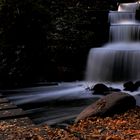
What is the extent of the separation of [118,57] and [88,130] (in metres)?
10.3

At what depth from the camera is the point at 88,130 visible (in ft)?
27.0

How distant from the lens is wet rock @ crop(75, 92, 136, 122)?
9.80 metres

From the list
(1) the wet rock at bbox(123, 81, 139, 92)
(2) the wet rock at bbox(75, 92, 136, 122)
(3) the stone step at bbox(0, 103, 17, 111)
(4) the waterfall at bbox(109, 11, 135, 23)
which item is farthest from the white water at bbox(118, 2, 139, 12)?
(3) the stone step at bbox(0, 103, 17, 111)

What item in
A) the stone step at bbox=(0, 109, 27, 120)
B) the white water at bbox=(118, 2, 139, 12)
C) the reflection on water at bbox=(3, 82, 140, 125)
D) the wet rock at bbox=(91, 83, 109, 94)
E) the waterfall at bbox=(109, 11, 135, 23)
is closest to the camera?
the stone step at bbox=(0, 109, 27, 120)

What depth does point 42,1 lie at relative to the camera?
2053cm

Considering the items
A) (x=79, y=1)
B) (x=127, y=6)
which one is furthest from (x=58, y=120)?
(x=127, y=6)

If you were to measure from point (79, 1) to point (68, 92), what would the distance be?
1017 cm

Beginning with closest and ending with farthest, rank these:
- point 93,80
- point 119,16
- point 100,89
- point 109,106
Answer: point 109,106
point 100,89
point 93,80
point 119,16

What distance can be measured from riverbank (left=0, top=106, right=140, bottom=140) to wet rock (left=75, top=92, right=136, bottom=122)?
180 mm

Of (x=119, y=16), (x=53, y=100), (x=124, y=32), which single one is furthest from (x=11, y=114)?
Result: (x=119, y=16)

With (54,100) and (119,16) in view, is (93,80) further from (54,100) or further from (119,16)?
(119,16)

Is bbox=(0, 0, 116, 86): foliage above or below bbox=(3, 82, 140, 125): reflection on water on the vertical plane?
above

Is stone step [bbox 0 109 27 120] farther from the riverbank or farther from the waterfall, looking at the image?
the waterfall

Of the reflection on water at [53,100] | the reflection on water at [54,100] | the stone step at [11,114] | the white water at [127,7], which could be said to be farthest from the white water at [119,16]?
the stone step at [11,114]
